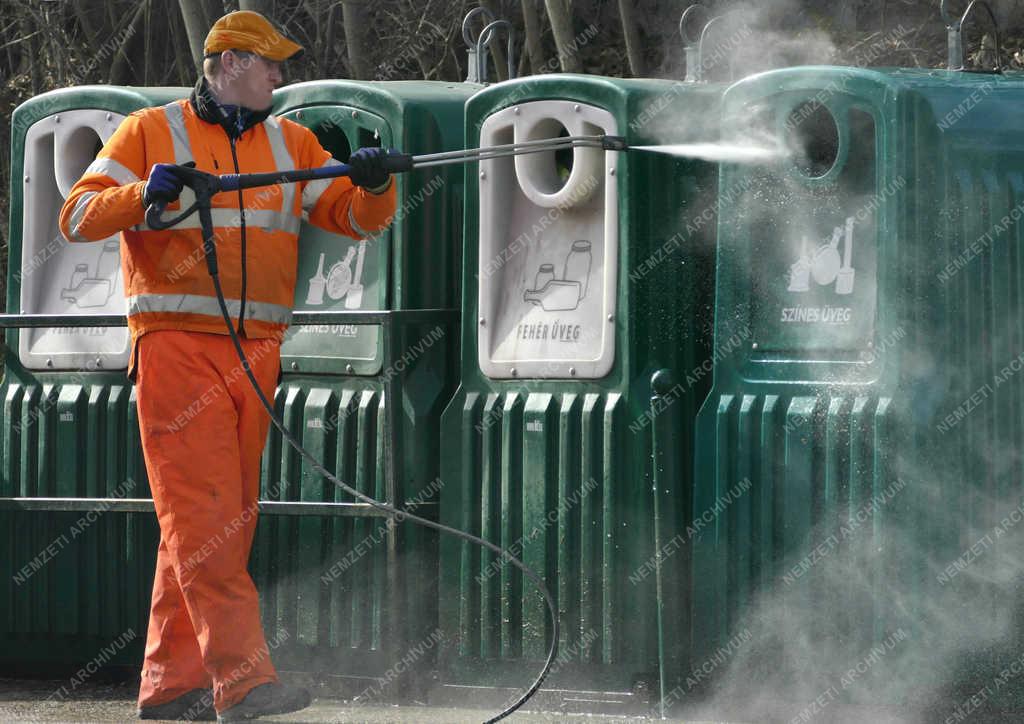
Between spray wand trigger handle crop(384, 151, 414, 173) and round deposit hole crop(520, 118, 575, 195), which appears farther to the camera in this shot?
round deposit hole crop(520, 118, 575, 195)

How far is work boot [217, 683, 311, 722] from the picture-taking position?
486 cm

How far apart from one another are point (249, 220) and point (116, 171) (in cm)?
37

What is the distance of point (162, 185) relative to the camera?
4.69 m

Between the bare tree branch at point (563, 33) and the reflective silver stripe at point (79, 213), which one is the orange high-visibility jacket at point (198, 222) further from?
the bare tree branch at point (563, 33)

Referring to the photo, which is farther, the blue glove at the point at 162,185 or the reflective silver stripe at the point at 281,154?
the reflective silver stripe at the point at 281,154

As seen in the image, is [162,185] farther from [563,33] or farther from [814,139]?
[563,33]

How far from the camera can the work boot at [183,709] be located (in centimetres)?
516

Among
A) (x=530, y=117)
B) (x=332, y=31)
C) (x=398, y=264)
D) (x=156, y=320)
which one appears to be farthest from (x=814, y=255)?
(x=332, y=31)

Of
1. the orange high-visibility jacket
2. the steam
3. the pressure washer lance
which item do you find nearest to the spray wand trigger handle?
the pressure washer lance

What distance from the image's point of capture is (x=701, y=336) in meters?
5.30

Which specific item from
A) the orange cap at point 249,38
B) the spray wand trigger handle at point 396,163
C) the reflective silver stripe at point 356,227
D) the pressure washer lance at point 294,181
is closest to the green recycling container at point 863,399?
the pressure washer lance at point 294,181

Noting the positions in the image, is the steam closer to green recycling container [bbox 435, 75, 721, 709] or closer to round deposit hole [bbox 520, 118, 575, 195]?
green recycling container [bbox 435, 75, 721, 709]

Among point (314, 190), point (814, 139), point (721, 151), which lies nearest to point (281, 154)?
point (314, 190)

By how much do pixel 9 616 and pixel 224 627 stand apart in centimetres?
162
